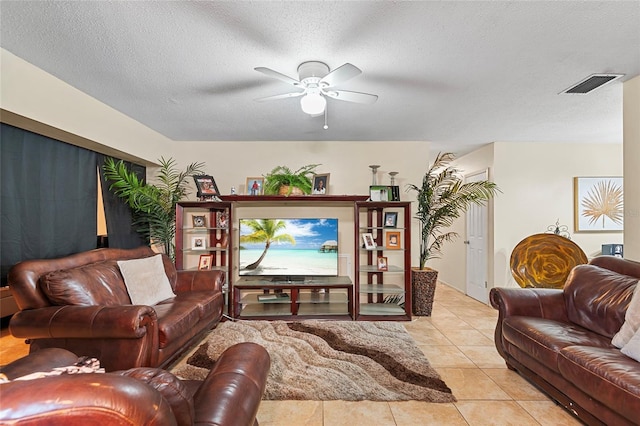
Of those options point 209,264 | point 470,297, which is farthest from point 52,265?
point 470,297

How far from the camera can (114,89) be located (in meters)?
2.77

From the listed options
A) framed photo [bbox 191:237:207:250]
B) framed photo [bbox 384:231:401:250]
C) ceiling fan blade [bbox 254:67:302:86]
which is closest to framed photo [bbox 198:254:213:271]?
framed photo [bbox 191:237:207:250]

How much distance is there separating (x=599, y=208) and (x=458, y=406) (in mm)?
4300

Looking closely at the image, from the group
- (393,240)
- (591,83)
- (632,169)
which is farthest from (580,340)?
(393,240)

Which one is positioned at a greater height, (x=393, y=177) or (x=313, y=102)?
(x=313, y=102)

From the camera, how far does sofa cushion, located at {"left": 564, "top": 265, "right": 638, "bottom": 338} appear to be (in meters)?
2.14

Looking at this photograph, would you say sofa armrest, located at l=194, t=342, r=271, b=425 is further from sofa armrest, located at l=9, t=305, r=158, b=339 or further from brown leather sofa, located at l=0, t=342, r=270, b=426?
sofa armrest, located at l=9, t=305, r=158, b=339

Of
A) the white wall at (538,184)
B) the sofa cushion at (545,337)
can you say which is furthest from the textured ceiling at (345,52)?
the sofa cushion at (545,337)

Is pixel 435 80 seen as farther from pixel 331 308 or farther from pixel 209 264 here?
pixel 209 264

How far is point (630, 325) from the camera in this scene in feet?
6.30

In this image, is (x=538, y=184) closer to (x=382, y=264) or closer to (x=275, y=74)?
(x=382, y=264)

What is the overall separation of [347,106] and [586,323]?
2697 millimetres

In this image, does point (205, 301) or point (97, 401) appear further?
point (205, 301)

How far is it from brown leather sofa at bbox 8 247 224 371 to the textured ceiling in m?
1.59
